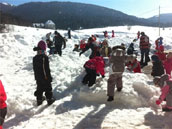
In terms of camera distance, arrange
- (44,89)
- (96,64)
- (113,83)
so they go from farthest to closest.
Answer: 1. (96,64)
2. (44,89)
3. (113,83)

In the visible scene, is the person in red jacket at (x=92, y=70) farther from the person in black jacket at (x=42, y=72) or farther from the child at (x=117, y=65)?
the person in black jacket at (x=42, y=72)

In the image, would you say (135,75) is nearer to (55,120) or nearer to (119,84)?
(119,84)

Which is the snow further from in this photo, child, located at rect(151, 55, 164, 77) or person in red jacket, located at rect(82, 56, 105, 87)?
child, located at rect(151, 55, 164, 77)

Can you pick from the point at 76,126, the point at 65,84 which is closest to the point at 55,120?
the point at 76,126

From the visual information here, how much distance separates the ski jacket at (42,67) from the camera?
558 cm

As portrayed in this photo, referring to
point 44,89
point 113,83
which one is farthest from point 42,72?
point 113,83

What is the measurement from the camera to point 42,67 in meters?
5.62

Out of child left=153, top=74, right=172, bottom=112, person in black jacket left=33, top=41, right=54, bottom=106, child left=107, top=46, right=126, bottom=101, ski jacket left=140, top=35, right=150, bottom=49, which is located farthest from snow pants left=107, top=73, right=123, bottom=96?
ski jacket left=140, top=35, right=150, bottom=49

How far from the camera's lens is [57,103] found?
564 cm

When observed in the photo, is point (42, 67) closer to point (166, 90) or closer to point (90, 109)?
point (90, 109)

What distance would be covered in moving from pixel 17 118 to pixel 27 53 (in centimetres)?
1180

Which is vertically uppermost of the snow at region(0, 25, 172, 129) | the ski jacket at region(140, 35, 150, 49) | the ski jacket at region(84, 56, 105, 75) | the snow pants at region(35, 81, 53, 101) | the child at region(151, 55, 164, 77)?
the ski jacket at region(140, 35, 150, 49)

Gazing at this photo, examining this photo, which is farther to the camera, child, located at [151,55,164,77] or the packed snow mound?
child, located at [151,55,164,77]

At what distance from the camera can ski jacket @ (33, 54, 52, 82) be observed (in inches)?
220
